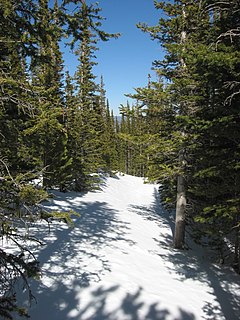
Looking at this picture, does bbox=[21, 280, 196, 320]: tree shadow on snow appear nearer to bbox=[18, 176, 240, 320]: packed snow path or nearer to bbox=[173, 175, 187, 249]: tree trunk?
bbox=[18, 176, 240, 320]: packed snow path

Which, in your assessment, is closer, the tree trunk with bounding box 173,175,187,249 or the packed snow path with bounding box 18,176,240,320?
the packed snow path with bounding box 18,176,240,320

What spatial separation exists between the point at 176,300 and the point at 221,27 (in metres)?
8.08

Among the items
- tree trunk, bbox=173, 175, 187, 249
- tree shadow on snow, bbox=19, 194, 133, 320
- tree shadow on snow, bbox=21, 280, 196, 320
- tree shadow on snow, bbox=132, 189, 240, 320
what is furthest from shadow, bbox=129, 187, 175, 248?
tree shadow on snow, bbox=21, 280, 196, 320

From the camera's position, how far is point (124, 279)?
782 cm

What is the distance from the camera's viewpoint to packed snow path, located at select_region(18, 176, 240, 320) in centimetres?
637

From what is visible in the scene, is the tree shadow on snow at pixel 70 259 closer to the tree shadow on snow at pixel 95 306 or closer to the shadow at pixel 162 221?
the tree shadow on snow at pixel 95 306

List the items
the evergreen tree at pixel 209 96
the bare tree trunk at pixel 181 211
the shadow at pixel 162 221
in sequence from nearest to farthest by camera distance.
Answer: the evergreen tree at pixel 209 96, the bare tree trunk at pixel 181 211, the shadow at pixel 162 221

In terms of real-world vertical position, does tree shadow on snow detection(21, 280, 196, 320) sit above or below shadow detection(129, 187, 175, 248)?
above

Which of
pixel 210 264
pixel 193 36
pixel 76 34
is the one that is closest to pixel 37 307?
pixel 76 34

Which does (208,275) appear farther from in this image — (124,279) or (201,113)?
(201,113)

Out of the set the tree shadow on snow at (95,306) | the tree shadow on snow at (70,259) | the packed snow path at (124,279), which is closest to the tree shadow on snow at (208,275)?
the packed snow path at (124,279)

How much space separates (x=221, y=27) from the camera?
26.7 ft

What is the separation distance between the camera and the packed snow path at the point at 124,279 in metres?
6.37

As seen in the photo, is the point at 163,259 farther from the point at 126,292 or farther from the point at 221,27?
the point at 221,27
